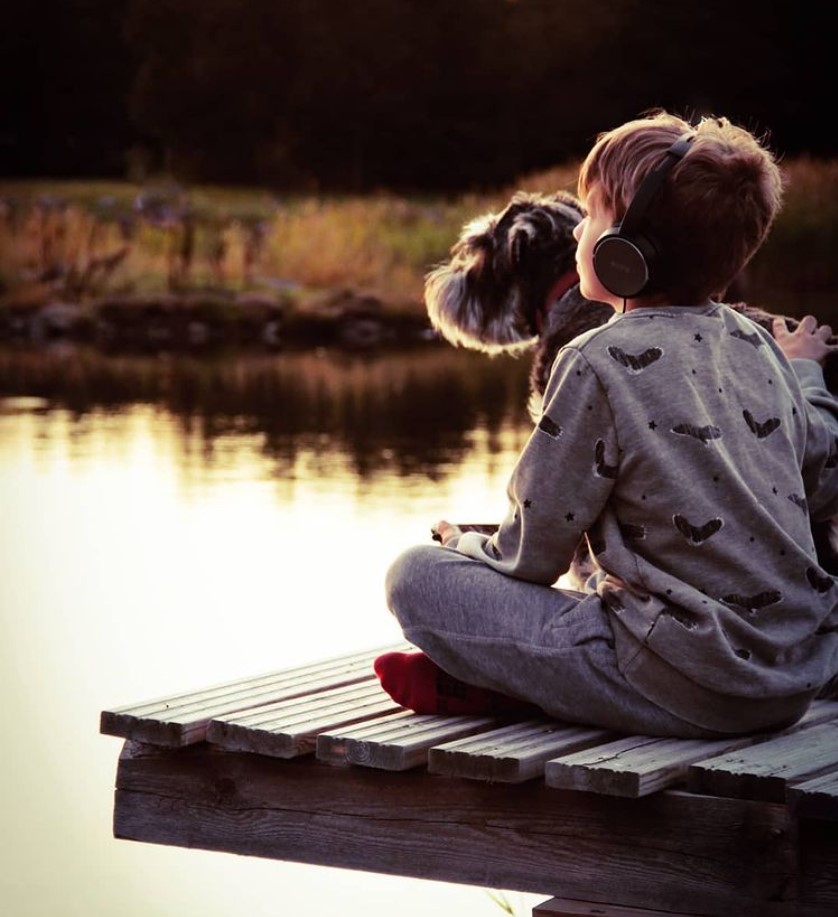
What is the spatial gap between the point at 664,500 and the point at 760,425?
150 mm

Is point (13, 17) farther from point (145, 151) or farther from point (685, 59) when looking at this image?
point (685, 59)

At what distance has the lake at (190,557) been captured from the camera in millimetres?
3406

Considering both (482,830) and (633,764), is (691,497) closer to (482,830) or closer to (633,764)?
(633,764)

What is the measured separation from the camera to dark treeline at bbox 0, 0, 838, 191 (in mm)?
13328

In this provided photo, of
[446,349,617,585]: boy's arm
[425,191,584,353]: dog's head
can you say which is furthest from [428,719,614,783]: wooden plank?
[425,191,584,353]: dog's head

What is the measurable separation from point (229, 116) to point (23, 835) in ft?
43.6

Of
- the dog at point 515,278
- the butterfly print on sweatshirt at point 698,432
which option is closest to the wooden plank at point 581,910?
the butterfly print on sweatshirt at point 698,432

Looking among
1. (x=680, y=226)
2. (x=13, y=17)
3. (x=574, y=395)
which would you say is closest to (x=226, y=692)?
(x=574, y=395)

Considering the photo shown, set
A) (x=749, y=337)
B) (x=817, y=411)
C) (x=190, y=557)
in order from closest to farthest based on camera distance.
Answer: (x=749, y=337), (x=817, y=411), (x=190, y=557)

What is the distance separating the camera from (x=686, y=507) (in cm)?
211

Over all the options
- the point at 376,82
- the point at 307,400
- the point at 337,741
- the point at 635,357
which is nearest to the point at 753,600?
the point at 635,357

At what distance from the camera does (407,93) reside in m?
15.5

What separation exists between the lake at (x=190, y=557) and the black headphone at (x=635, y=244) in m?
1.33

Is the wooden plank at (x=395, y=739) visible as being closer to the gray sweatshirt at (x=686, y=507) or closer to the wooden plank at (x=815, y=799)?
the gray sweatshirt at (x=686, y=507)
